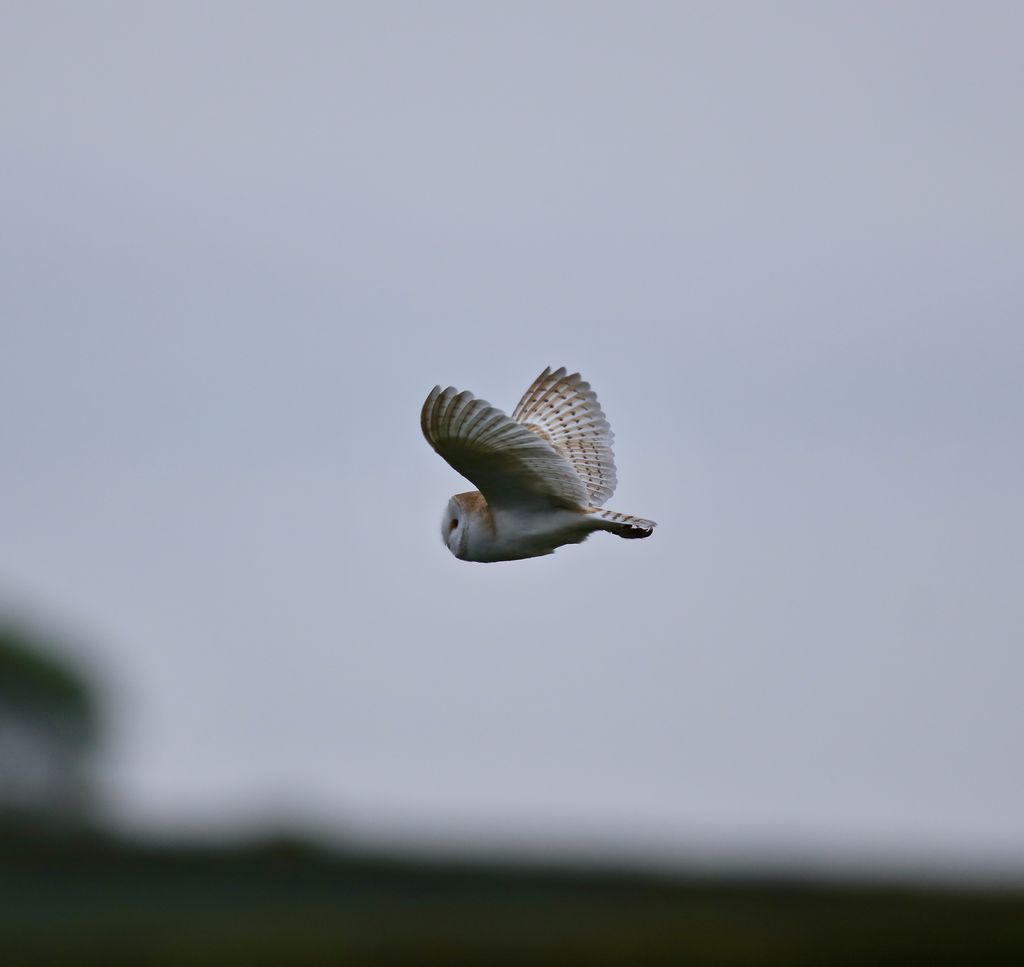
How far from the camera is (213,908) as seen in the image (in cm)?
4941

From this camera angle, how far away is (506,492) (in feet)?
42.8

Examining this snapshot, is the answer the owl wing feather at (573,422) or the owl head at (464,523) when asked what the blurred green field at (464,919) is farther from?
the owl head at (464,523)

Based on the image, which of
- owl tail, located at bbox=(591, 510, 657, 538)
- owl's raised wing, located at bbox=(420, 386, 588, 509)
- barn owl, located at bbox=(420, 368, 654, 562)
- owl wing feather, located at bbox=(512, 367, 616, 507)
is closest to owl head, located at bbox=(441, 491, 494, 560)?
barn owl, located at bbox=(420, 368, 654, 562)

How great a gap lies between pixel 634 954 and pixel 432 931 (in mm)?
4130

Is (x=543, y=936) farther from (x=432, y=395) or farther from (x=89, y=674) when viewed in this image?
(x=89, y=674)

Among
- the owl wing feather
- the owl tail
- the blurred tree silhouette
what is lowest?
the owl tail

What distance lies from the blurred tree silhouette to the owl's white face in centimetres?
6661

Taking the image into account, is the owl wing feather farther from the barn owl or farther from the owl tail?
the owl tail

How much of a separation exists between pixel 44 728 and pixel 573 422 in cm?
6852

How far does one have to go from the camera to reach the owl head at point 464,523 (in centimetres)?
1325

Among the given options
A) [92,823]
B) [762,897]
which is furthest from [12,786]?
[762,897]

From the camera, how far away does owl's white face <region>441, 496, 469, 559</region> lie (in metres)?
13.3

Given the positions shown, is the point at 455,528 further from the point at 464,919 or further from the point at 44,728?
the point at 44,728

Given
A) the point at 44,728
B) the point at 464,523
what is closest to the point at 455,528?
the point at 464,523
